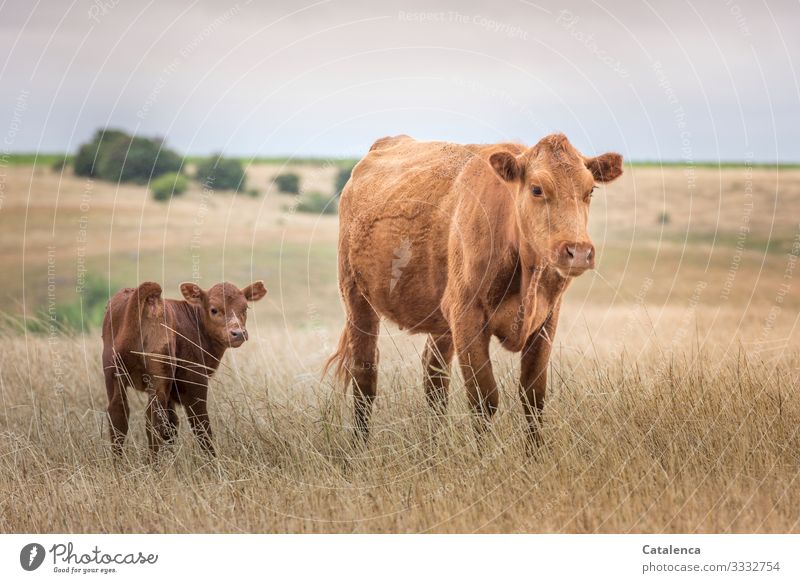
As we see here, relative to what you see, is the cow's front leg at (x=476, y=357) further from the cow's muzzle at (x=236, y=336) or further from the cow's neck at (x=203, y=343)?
the cow's neck at (x=203, y=343)

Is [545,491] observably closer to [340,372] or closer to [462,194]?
[462,194]

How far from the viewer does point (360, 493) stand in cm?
812

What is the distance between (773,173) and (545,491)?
759 inches

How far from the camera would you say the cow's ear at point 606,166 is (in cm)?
830

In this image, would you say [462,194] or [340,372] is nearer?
[462,194]

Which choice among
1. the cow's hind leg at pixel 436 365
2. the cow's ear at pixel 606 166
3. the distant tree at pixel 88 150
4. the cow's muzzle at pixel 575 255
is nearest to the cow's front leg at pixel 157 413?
the cow's hind leg at pixel 436 365

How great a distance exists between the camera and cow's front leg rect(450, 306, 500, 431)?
8.61 m

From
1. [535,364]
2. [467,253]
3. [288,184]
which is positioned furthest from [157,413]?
[288,184]

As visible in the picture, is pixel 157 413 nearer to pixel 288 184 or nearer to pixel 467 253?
pixel 467 253

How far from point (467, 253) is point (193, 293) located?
8.30ft

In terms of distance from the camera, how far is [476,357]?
28.2ft

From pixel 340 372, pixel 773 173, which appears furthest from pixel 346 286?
pixel 773 173

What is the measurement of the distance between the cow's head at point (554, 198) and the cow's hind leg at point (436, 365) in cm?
247

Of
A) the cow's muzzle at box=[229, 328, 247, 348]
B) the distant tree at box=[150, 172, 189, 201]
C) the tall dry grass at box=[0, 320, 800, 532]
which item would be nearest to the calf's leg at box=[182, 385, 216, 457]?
the tall dry grass at box=[0, 320, 800, 532]
